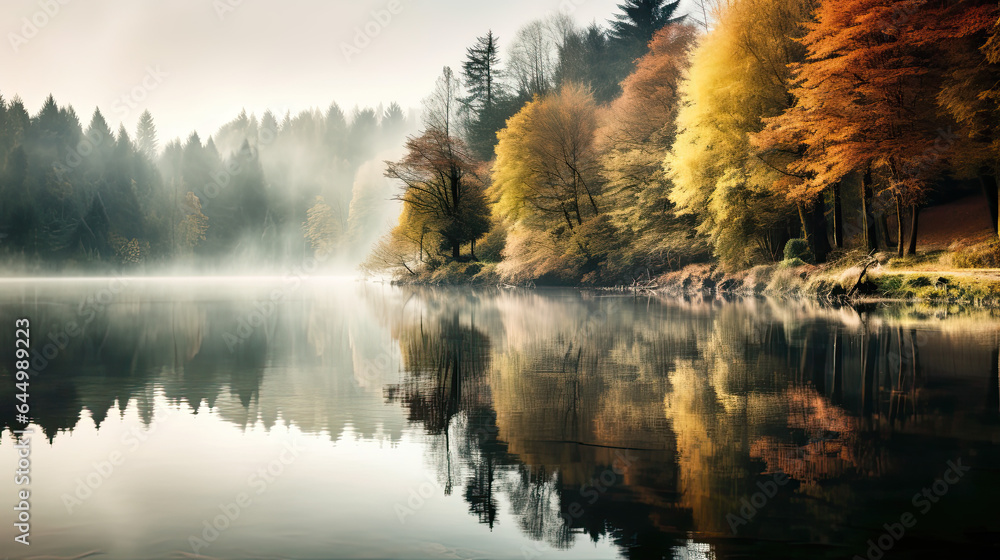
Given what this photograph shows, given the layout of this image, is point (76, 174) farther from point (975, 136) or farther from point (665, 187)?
point (975, 136)

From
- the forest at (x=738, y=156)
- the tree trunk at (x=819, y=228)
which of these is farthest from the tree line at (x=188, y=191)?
the tree trunk at (x=819, y=228)

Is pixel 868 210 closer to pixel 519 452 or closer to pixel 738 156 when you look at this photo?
pixel 738 156

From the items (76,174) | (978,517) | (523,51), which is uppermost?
(523,51)

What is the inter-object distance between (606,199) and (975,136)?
806 inches

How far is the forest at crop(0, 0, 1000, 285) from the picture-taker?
24562mm

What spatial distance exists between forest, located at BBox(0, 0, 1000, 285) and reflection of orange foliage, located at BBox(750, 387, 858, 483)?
755 inches

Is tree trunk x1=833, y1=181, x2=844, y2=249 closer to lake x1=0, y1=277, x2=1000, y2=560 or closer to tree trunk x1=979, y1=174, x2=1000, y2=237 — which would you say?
tree trunk x1=979, y1=174, x2=1000, y2=237

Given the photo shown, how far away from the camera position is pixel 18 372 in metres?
11.0

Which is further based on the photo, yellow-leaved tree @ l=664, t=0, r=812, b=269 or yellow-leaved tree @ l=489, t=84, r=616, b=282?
yellow-leaved tree @ l=489, t=84, r=616, b=282

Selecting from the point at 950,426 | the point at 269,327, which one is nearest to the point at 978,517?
the point at 950,426

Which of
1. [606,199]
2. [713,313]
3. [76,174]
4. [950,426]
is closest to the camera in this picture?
[950,426]

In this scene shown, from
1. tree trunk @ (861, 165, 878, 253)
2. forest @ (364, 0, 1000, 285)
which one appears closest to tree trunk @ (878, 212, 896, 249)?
forest @ (364, 0, 1000, 285)

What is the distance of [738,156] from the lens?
31234 mm

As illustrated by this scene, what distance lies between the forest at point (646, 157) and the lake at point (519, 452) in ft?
46.1
